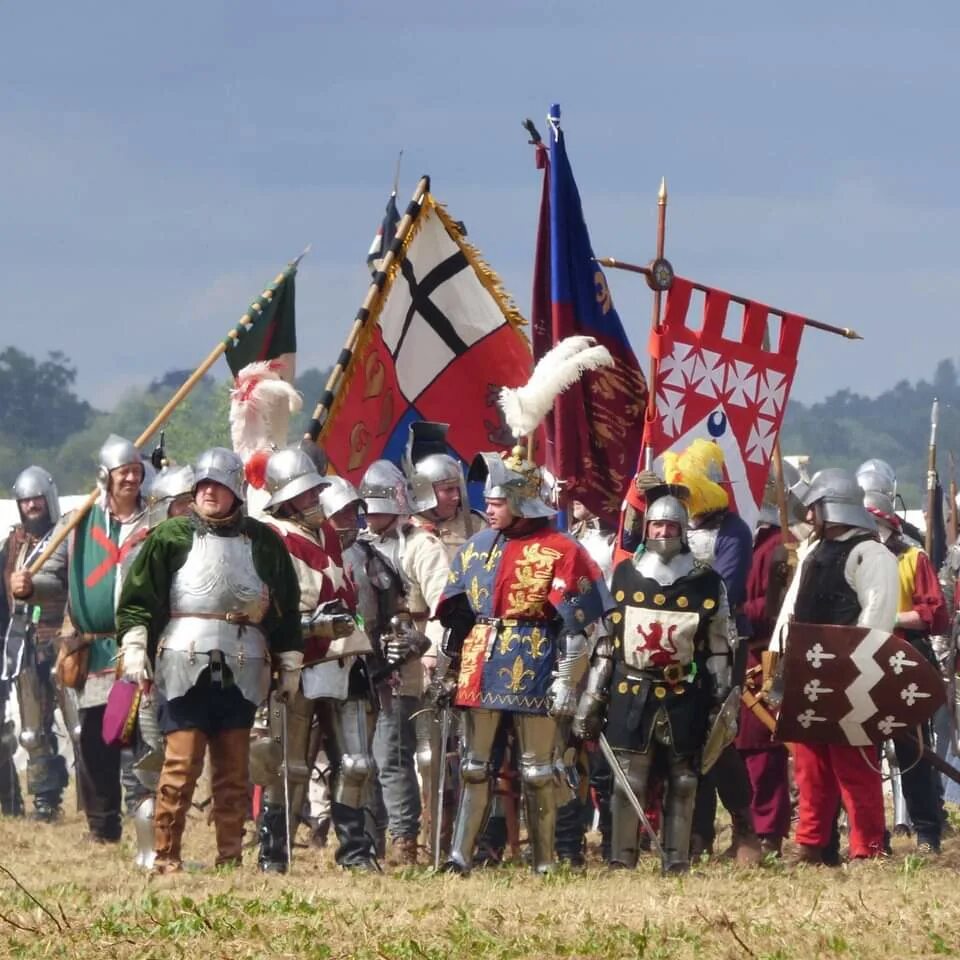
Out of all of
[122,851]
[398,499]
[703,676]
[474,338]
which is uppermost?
[474,338]

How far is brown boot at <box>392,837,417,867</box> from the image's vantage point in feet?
43.5

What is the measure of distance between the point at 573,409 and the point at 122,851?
356 cm

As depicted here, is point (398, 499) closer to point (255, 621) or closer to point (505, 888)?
point (255, 621)

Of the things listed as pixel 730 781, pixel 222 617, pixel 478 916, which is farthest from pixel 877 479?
pixel 478 916

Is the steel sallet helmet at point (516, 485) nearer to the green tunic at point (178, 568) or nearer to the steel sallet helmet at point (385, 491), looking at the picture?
the green tunic at point (178, 568)

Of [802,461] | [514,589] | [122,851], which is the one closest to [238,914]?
[514,589]

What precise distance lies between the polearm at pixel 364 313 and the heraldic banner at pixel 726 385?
2.19 m

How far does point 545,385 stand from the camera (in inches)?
510

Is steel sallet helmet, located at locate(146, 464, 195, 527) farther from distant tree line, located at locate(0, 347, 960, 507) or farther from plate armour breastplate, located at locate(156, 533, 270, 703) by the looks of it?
distant tree line, located at locate(0, 347, 960, 507)

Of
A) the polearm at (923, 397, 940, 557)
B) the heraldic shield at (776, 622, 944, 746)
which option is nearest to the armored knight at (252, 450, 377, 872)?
the heraldic shield at (776, 622, 944, 746)

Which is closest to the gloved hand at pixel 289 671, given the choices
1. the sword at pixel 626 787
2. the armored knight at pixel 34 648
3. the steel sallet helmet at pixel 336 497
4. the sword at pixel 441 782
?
the sword at pixel 441 782

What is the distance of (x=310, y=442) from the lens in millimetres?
14531

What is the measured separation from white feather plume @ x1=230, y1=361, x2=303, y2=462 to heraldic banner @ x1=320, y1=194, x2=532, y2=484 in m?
1.20

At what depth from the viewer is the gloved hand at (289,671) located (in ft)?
38.5
